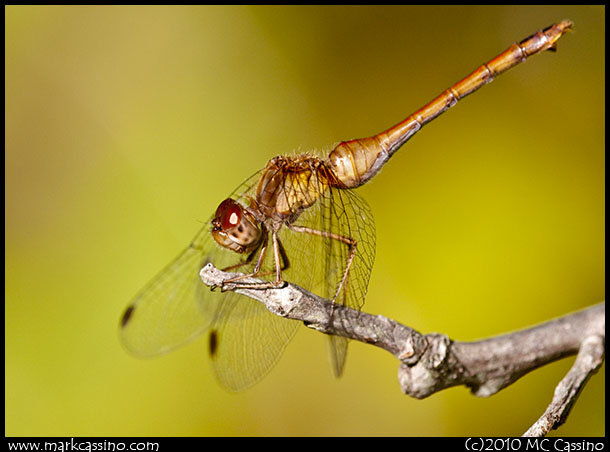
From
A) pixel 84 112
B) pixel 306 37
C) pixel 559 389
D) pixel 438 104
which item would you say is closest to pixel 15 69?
pixel 84 112

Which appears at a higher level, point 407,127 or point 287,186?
point 407,127

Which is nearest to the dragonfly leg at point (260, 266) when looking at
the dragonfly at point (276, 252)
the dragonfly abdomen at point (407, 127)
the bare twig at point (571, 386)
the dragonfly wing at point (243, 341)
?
the dragonfly at point (276, 252)

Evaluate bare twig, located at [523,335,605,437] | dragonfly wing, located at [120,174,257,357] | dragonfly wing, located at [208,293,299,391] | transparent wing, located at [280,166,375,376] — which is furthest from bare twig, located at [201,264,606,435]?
dragonfly wing, located at [120,174,257,357]

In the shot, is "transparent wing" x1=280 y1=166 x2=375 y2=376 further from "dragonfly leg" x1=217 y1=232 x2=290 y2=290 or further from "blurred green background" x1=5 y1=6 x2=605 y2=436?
"blurred green background" x1=5 y1=6 x2=605 y2=436

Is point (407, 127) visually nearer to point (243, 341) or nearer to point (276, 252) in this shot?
point (276, 252)

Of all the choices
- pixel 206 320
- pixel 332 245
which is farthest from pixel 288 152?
pixel 206 320
